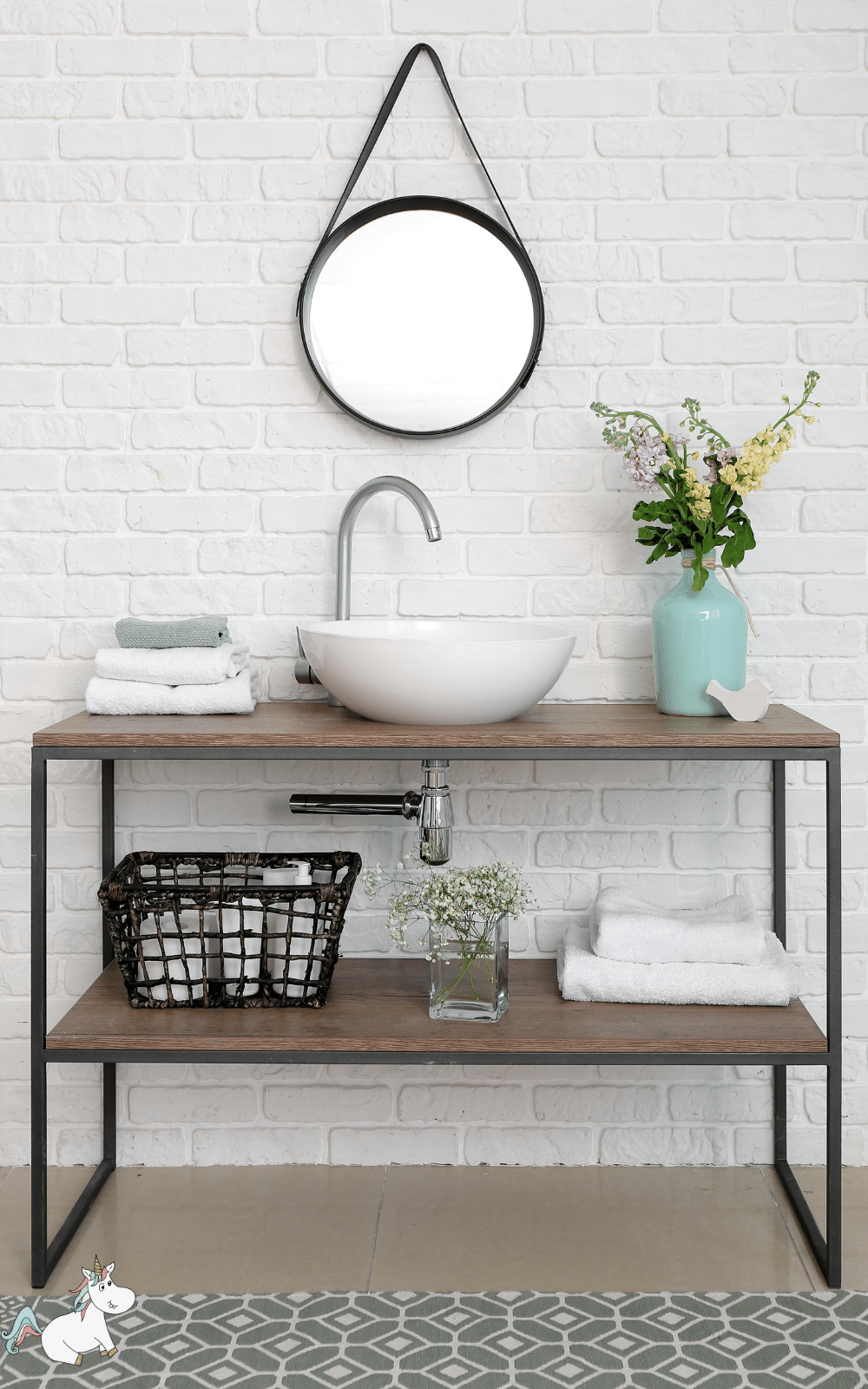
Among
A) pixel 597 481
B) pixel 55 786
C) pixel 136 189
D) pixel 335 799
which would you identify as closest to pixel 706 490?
pixel 597 481

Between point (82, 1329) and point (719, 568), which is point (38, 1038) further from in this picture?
point (719, 568)

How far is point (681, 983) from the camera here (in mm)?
1730

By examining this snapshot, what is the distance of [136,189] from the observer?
6.31ft

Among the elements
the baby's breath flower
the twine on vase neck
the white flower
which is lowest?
the baby's breath flower

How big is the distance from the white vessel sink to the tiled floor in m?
0.83

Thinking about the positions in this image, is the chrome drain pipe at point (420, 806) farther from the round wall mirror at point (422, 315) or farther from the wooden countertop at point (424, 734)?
the round wall mirror at point (422, 315)

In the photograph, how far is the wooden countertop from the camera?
1578 mm

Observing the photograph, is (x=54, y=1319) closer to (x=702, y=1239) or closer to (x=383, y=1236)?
(x=383, y=1236)

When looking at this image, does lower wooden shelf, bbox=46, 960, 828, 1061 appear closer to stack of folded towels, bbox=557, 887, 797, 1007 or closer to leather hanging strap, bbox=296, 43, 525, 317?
stack of folded towels, bbox=557, 887, 797, 1007

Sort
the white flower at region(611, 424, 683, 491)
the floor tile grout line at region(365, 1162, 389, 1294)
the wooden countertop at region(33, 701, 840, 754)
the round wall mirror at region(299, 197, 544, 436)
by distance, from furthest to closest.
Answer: the round wall mirror at region(299, 197, 544, 436) < the white flower at region(611, 424, 683, 491) < the floor tile grout line at region(365, 1162, 389, 1294) < the wooden countertop at region(33, 701, 840, 754)

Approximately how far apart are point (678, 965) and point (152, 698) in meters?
0.90

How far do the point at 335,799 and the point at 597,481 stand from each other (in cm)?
70

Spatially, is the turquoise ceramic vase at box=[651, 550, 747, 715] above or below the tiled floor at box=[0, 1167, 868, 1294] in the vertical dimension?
above

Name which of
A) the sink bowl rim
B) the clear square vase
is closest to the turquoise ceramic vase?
the sink bowl rim
